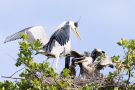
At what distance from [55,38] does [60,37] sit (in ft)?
0.47

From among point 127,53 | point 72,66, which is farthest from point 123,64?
point 72,66

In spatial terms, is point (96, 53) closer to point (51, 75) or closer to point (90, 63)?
point (90, 63)

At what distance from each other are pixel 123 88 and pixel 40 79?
51.5 inches

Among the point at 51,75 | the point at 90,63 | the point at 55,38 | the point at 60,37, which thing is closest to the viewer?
the point at 51,75

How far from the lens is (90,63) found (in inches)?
482

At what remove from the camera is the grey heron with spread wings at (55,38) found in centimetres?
1185

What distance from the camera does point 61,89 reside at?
981 cm

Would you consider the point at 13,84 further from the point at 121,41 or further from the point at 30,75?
the point at 121,41

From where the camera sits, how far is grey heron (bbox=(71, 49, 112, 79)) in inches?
467

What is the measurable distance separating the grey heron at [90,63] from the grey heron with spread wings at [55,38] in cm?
37

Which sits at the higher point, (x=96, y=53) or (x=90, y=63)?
(x=96, y=53)

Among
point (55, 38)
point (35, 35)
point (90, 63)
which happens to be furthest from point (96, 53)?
point (35, 35)

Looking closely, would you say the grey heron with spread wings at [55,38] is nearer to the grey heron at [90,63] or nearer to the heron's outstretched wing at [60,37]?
the heron's outstretched wing at [60,37]

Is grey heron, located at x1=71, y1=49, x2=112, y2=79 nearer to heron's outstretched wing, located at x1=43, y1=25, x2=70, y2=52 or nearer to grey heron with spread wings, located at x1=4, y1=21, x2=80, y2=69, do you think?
grey heron with spread wings, located at x1=4, y1=21, x2=80, y2=69
